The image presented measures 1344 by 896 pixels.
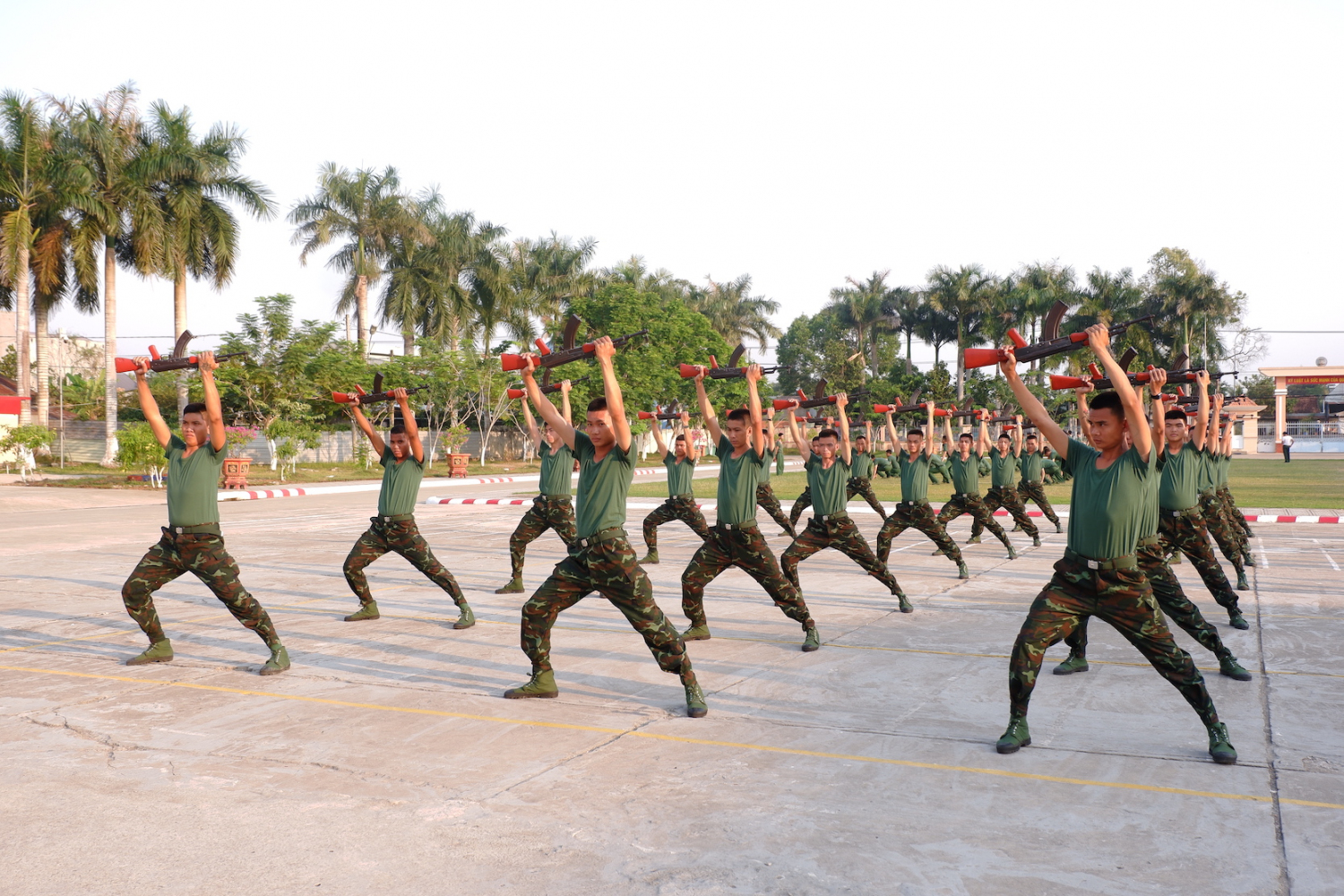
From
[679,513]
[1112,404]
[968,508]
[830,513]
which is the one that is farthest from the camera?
[968,508]

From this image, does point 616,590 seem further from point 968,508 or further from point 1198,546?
point 968,508

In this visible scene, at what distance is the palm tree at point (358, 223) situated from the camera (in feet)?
163

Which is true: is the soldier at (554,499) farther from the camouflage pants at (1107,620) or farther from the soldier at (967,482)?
the camouflage pants at (1107,620)

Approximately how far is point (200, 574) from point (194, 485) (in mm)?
648

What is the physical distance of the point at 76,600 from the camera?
10.8 m

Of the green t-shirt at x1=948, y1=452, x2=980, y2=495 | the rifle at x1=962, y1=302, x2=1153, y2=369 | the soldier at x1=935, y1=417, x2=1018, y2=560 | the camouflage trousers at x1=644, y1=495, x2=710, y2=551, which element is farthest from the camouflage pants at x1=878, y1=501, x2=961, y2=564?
the rifle at x1=962, y1=302, x2=1153, y2=369

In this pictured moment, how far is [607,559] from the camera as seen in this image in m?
6.24

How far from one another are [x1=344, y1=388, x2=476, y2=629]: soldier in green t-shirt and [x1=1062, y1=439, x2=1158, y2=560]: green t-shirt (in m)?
5.64

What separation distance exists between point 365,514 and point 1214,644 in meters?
19.3

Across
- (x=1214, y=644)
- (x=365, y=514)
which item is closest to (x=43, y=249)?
(x=365, y=514)

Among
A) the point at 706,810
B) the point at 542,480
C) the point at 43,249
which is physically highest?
the point at 43,249

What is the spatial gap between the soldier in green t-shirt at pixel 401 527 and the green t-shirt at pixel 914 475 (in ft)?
18.0

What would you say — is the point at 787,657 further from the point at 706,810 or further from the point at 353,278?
the point at 353,278

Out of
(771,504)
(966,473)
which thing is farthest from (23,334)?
(966,473)
